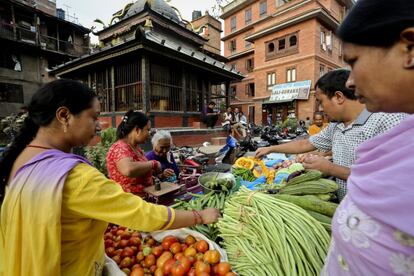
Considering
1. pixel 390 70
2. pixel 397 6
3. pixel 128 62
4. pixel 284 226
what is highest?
pixel 128 62

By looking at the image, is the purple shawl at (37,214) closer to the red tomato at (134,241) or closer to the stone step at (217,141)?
the red tomato at (134,241)

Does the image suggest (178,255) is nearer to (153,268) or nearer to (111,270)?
(153,268)

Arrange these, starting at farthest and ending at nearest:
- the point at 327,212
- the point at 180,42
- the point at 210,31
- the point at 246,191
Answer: the point at 210,31 → the point at 180,42 → the point at 246,191 → the point at 327,212

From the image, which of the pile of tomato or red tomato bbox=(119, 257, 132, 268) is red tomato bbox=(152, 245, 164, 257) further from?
red tomato bbox=(119, 257, 132, 268)

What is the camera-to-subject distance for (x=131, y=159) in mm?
2627

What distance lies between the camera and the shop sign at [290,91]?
19.2 meters

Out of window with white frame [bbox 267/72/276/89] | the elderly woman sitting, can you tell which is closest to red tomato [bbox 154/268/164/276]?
the elderly woman sitting

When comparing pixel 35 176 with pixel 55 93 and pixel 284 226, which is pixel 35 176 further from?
pixel 284 226

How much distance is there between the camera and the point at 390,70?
64 centimetres

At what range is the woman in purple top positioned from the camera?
57cm

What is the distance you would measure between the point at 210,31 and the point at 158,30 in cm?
1642

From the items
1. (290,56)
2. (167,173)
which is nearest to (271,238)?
(167,173)

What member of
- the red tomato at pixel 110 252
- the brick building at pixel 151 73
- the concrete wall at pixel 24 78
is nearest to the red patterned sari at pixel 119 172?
the red tomato at pixel 110 252

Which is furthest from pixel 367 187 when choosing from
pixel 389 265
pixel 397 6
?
pixel 397 6
